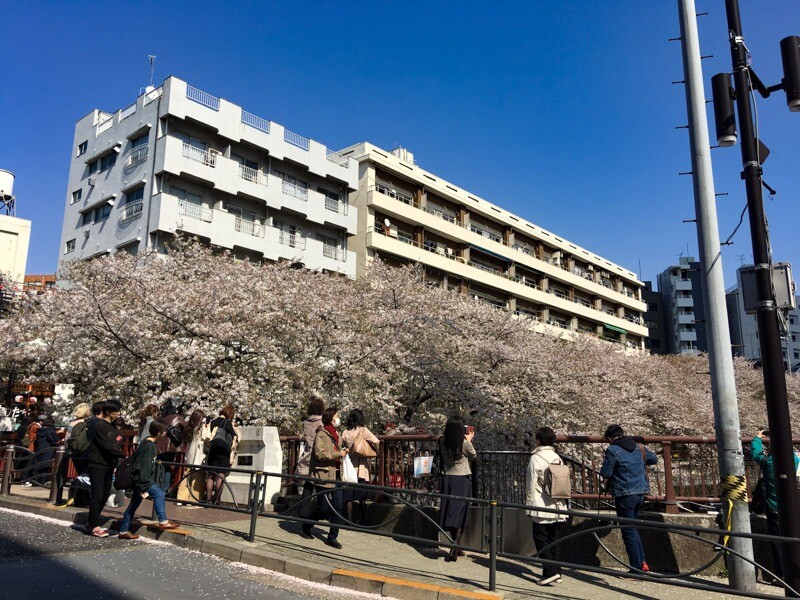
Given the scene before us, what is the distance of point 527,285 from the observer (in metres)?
58.7

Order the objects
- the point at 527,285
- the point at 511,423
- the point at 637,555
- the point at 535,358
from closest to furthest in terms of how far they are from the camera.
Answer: the point at 637,555, the point at 511,423, the point at 535,358, the point at 527,285

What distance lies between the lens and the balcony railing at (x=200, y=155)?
31781 mm

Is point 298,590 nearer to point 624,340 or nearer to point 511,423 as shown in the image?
point 511,423

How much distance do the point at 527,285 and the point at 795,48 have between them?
5293cm

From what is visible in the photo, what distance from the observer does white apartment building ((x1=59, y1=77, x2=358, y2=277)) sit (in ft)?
102

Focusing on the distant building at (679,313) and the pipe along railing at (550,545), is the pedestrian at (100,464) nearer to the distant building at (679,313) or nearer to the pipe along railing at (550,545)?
the pipe along railing at (550,545)

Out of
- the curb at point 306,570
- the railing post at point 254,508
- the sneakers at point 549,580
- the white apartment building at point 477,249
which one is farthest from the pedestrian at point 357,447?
the white apartment building at point 477,249

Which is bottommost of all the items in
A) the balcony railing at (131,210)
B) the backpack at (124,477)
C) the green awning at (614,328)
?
the backpack at (124,477)

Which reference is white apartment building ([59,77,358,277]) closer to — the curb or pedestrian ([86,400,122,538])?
pedestrian ([86,400,122,538])

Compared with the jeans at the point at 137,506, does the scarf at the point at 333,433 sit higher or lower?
higher

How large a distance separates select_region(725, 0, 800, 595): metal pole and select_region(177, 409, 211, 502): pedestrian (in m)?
8.39

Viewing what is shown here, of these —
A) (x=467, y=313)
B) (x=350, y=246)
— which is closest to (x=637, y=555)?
(x=467, y=313)

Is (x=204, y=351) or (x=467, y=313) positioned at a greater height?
(x=467, y=313)

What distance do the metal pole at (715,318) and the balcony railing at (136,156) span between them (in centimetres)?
2995
